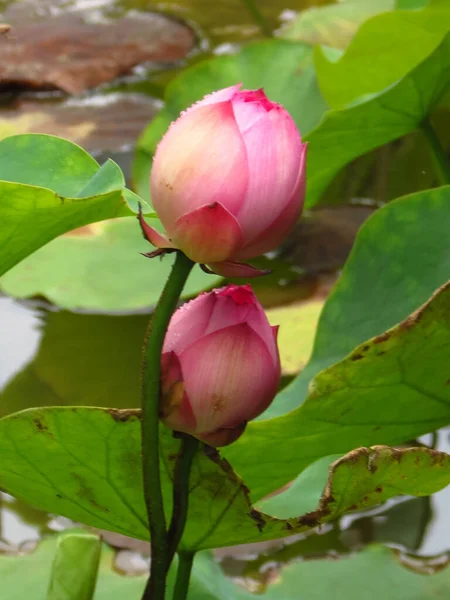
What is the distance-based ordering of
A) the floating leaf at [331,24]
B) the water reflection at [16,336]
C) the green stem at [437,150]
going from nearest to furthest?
1. the green stem at [437,150]
2. the water reflection at [16,336]
3. the floating leaf at [331,24]

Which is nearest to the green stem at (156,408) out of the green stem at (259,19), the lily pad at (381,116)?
the lily pad at (381,116)

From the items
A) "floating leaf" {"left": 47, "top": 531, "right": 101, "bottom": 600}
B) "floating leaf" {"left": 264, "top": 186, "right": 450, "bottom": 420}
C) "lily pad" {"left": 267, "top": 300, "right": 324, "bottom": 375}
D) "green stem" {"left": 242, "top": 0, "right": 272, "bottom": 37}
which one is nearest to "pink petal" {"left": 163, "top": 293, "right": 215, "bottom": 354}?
"floating leaf" {"left": 47, "top": 531, "right": 101, "bottom": 600}

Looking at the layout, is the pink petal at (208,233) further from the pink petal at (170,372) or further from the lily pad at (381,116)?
the lily pad at (381,116)

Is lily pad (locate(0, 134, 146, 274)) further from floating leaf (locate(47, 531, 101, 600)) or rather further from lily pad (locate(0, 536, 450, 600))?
lily pad (locate(0, 536, 450, 600))

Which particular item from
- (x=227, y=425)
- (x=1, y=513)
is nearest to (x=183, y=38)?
(x=1, y=513)

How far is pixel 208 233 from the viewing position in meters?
0.38

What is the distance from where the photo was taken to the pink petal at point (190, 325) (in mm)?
418

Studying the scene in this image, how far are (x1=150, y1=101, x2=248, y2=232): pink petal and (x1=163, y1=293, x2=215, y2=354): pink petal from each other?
51mm

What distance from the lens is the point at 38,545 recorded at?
0.76 metres

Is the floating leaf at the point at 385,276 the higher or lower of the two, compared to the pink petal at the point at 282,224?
lower

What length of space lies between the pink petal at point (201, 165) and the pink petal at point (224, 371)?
0.20 ft

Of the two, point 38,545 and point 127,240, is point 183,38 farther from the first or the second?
point 38,545

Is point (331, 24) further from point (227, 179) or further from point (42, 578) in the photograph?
point (227, 179)

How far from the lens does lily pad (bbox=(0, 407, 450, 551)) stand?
0.44 m
